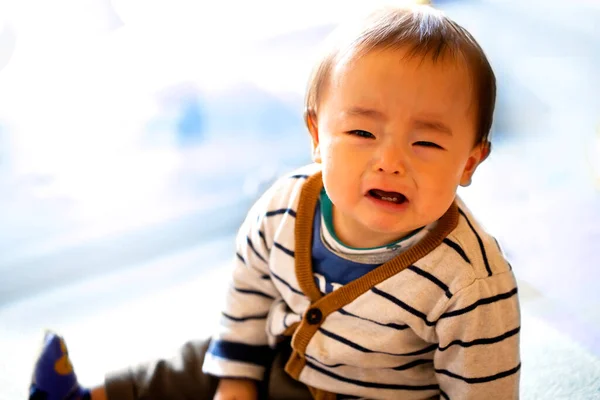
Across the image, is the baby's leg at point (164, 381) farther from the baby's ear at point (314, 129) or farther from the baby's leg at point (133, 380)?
the baby's ear at point (314, 129)

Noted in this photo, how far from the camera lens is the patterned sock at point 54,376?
725mm

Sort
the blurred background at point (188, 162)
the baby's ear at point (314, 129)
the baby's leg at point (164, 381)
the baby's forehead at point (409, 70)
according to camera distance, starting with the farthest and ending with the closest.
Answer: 1. the blurred background at point (188, 162)
2. the baby's leg at point (164, 381)
3. the baby's ear at point (314, 129)
4. the baby's forehead at point (409, 70)

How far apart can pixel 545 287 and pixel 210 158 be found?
2.03 feet

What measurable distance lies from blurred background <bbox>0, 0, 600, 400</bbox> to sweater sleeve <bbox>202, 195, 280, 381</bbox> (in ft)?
0.33

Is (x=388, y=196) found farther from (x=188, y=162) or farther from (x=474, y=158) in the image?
(x=188, y=162)

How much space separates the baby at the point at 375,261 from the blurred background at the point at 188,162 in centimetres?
13

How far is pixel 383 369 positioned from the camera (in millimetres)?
705

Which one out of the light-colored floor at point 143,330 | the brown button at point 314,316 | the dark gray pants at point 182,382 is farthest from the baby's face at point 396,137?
the light-colored floor at point 143,330

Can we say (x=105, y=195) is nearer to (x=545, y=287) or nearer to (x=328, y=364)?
(x=328, y=364)

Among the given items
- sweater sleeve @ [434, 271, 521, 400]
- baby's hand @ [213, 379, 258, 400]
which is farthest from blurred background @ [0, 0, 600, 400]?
sweater sleeve @ [434, 271, 521, 400]

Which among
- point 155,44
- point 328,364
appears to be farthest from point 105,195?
point 328,364

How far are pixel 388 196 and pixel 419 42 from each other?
15 cm

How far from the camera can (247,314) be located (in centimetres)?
80

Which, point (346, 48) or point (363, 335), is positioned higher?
point (346, 48)
